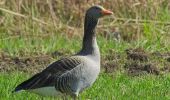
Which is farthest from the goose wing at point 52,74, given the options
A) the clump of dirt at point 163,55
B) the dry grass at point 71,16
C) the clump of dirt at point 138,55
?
the dry grass at point 71,16

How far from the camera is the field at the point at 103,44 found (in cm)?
842

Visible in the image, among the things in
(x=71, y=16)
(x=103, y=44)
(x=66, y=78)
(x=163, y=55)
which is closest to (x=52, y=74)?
(x=66, y=78)

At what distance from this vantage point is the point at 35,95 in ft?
26.2

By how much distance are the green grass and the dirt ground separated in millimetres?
393

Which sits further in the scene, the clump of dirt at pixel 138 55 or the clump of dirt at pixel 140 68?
the clump of dirt at pixel 138 55

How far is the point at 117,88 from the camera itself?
838 centimetres

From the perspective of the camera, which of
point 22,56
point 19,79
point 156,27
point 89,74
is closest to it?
point 89,74

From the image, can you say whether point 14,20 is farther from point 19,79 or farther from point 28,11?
point 19,79

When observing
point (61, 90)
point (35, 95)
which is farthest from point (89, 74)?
point (35, 95)

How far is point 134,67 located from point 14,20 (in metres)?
4.44

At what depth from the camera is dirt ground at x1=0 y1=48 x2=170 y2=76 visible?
9719mm

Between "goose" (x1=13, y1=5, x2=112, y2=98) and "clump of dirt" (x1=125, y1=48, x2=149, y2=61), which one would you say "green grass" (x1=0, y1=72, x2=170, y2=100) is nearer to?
"goose" (x1=13, y1=5, x2=112, y2=98)

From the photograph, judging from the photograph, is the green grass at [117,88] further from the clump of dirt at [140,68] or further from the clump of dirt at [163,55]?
the clump of dirt at [163,55]

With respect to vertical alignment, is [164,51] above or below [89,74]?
below
